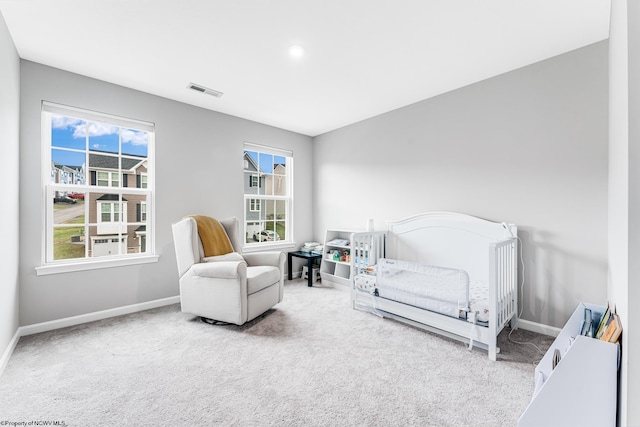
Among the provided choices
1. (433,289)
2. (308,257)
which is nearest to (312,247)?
(308,257)

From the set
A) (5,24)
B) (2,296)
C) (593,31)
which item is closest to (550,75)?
(593,31)

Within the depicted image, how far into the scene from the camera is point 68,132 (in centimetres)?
261

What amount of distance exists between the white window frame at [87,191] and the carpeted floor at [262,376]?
0.58 meters

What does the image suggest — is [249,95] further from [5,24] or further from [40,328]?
[40,328]

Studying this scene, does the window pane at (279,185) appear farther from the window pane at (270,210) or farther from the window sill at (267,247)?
the window sill at (267,247)

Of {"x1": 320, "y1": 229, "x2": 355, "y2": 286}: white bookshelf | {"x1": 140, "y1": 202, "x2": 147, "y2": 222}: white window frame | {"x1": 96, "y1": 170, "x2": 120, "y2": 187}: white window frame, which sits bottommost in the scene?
{"x1": 320, "y1": 229, "x2": 355, "y2": 286}: white bookshelf

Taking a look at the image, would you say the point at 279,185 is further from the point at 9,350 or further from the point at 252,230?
the point at 9,350

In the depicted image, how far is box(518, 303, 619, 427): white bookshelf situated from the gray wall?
314 centimetres

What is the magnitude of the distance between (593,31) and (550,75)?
0.36 meters

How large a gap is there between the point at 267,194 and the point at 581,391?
372cm

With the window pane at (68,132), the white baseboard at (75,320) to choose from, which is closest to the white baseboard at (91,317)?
the white baseboard at (75,320)

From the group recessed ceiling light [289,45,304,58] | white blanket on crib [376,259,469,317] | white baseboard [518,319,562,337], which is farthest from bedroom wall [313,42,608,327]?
recessed ceiling light [289,45,304,58]

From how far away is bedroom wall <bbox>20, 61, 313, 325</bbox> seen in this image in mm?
2338

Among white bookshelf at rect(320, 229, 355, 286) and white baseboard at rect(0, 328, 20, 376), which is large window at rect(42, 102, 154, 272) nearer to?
white baseboard at rect(0, 328, 20, 376)
